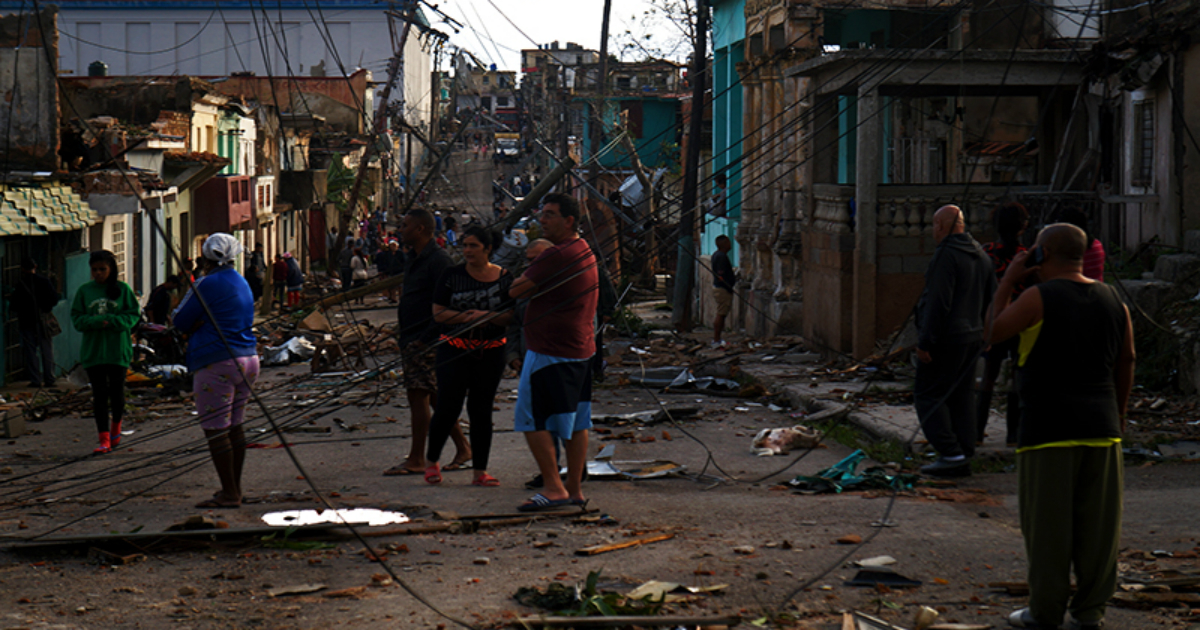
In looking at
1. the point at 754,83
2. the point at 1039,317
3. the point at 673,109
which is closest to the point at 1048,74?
the point at 754,83

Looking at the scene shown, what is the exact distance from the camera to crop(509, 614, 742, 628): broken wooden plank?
4355 mm

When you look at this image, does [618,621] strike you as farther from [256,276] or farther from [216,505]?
[256,276]

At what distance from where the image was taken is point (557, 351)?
6.55 m

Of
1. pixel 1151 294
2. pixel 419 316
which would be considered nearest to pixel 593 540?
pixel 419 316

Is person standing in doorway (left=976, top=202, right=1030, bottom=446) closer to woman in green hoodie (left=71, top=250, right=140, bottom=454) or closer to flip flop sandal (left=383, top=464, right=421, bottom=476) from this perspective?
flip flop sandal (left=383, top=464, right=421, bottom=476)

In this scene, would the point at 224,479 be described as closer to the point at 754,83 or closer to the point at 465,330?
the point at 465,330

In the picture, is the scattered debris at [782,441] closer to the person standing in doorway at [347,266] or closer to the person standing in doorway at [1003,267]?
the person standing in doorway at [1003,267]

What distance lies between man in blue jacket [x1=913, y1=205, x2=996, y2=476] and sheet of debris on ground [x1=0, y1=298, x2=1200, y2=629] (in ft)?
0.90

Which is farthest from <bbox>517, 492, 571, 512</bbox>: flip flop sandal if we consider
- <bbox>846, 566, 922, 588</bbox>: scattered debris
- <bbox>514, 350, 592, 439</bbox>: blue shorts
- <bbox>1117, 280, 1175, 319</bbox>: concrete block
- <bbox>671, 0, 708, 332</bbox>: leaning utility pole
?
<bbox>671, 0, 708, 332</bbox>: leaning utility pole

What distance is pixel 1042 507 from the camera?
14.4 ft

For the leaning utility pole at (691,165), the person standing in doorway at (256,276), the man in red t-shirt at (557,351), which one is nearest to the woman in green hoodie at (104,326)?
the man in red t-shirt at (557,351)

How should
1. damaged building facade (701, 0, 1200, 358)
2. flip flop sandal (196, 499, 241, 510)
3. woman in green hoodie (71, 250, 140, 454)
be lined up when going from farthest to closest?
damaged building facade (701, 0, 1200, 358)
woman in green hoodie (71, 250, 140, 454)
flip flop sandal (196, 499, 241, 510)

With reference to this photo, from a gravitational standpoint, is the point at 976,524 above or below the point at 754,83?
below

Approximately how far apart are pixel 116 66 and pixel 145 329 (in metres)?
54.4
